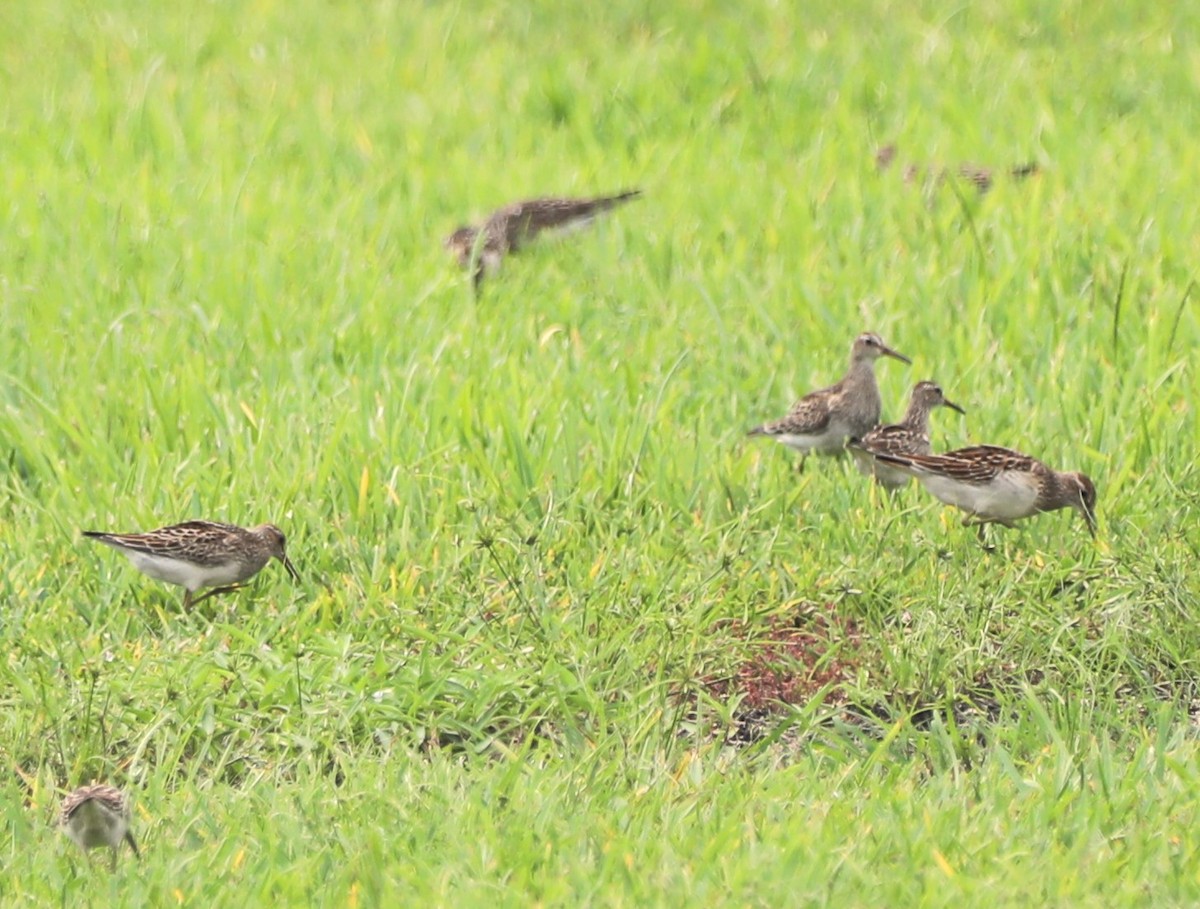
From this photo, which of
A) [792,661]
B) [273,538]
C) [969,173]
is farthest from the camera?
[969,173]

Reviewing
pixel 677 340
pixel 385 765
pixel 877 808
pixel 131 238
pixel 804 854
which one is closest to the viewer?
pixel 804 854

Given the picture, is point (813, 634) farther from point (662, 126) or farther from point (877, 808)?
point (662, 126)

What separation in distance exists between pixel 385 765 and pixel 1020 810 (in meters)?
1.69

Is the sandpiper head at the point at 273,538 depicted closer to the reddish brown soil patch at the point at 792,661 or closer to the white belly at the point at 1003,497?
the reddish brown soil patch at the point at 792,661

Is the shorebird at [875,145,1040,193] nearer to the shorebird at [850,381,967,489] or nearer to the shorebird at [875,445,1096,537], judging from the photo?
the shorebird at [850,381,967,489]

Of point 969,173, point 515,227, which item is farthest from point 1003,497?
point 969,173

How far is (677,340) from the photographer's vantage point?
28.3ft

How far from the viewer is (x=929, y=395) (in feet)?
24.4

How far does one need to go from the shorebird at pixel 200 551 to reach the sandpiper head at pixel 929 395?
8.12ft

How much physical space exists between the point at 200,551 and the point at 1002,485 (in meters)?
2.61

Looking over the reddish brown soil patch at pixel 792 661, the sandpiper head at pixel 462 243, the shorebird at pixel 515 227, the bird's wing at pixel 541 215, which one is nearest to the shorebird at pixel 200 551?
the reddish brown soil patch at pixel 792 661

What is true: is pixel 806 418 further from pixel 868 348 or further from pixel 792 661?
pixel 792 661

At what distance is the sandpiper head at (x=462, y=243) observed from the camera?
9445 mm

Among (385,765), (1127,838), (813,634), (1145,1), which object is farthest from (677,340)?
(1145,1)
